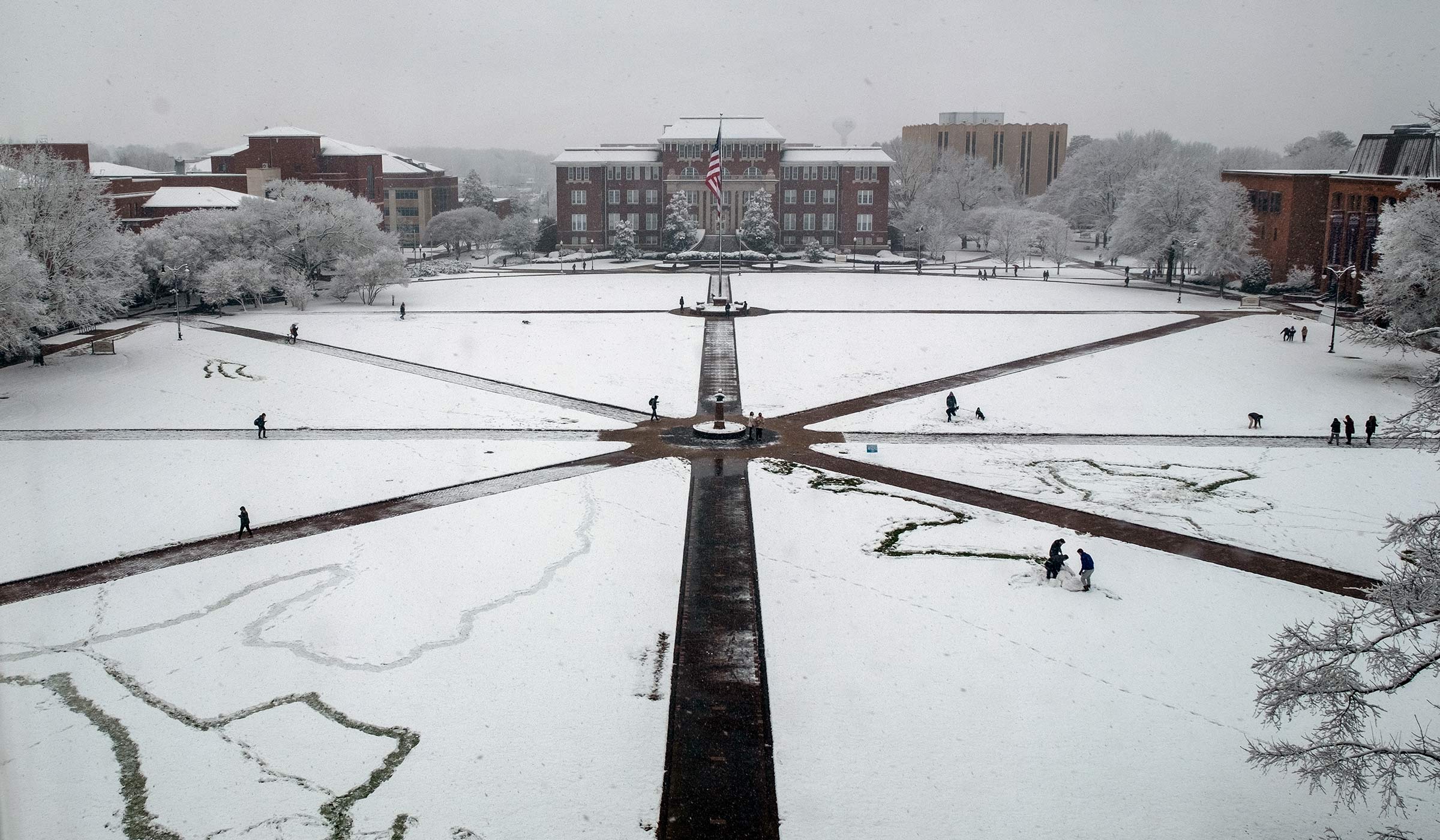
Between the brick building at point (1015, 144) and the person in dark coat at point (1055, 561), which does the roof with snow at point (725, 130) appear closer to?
the brick building at point (1015, 144)

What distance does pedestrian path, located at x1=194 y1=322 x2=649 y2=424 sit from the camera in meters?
37.4

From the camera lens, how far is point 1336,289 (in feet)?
152

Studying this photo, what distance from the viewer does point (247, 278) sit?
60812mm

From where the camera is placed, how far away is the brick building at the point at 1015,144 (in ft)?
510

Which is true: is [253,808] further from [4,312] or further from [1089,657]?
[4,312]

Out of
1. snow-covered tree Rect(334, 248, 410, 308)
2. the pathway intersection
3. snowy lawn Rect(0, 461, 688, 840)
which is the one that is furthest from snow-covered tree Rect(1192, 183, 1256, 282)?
snowy lawn Rect(0, 461, 688, 840)

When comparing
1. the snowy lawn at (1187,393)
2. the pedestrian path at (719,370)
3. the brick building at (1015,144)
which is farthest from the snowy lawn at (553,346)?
the brick building at (1015,144)

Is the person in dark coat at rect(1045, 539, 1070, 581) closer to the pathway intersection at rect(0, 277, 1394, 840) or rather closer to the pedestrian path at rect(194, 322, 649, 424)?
the pathway intersection at rect(0, 277, 1394, 840)

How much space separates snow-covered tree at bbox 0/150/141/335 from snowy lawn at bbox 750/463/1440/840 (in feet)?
119

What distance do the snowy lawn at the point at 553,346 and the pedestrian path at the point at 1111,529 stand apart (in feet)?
30.6

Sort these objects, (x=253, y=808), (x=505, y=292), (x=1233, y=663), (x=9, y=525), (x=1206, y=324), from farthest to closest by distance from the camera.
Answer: (x=505, y=292)
(x=1206, y=324)
(x=9, y=525)
(x=1233, y=663)
(x=253, y=808)

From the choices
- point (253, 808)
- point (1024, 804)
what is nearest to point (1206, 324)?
point (1024, 804)

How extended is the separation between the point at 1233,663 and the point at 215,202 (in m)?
76.5

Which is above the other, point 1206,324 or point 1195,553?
point 1206,324
